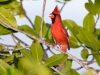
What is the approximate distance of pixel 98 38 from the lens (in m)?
2.12

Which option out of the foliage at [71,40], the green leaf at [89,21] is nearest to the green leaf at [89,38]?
the foliage at [71,40]

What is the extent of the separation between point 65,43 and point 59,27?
Answer: 7.4 inches

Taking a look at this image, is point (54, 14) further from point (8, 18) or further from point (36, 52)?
point (36, 52)

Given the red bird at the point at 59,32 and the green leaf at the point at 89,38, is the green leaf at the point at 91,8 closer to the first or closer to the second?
the green leaf at the point at 89,38

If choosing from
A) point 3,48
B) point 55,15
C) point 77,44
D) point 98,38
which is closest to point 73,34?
point 77,44

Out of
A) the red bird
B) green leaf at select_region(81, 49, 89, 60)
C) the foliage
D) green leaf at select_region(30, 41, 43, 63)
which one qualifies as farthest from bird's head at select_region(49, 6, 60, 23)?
green leaf at select_region(30, 41, 43, 63)

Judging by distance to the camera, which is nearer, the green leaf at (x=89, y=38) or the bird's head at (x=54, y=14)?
the green leaf at (x=89, y=38)

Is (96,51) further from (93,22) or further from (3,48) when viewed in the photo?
(3,48)

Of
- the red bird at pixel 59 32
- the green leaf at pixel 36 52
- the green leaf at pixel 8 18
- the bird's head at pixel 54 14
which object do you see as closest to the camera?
the green leaf at pixel 36 52

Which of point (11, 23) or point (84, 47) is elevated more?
point (11, 23)

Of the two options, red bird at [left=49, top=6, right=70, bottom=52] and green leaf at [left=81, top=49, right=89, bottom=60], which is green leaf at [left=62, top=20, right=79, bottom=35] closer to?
green leaf at [left=81, top=49, right=89, bottom=60]

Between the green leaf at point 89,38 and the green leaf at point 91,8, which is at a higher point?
the green leaf at point 91,8

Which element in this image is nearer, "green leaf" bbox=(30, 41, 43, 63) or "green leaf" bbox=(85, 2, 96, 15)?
"green leaf" bbox=(30, 41, 43, 63)

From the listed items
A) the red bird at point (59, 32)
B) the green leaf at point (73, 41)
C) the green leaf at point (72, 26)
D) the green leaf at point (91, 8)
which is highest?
the green leaf at point (91, 8)
